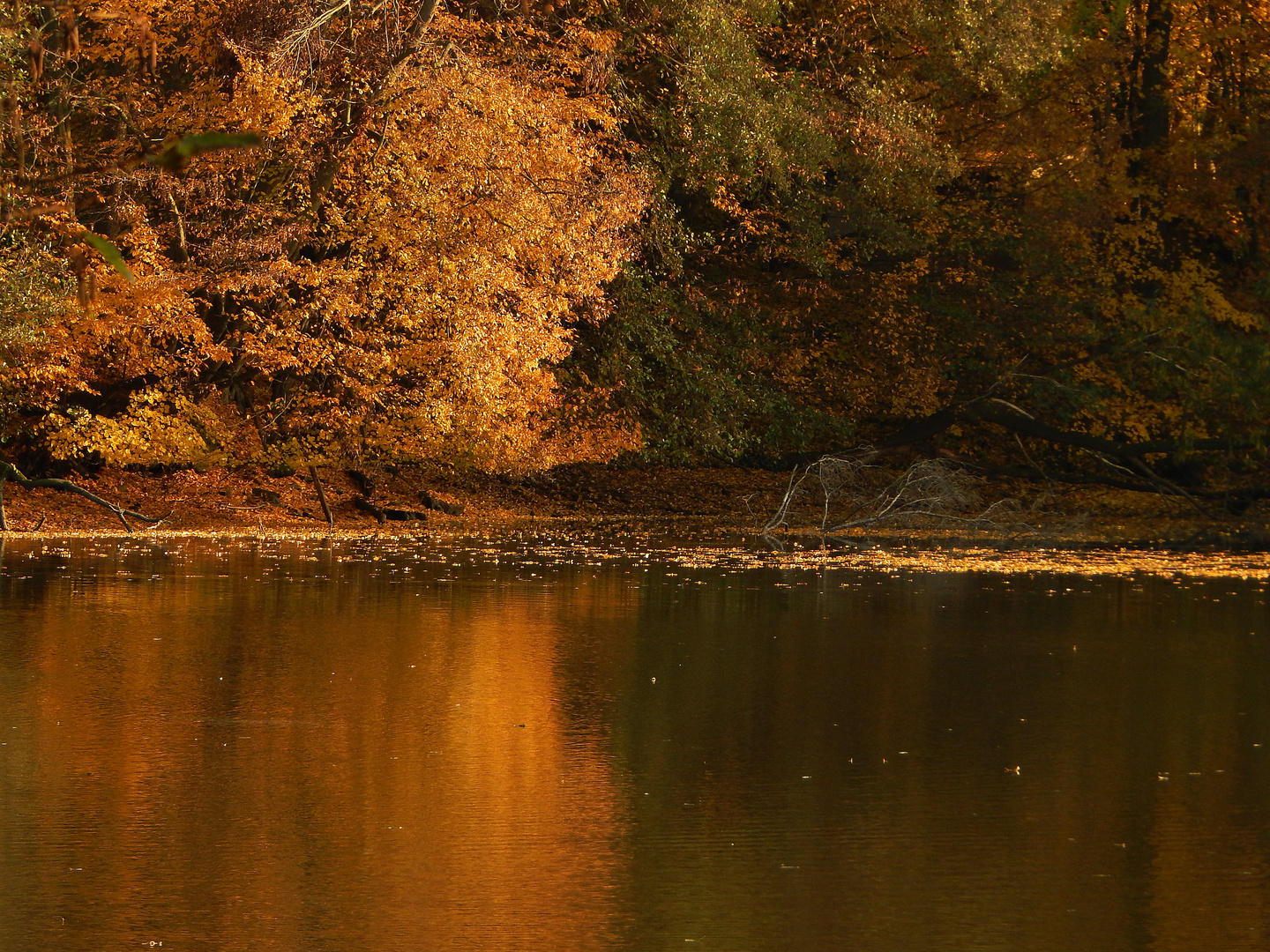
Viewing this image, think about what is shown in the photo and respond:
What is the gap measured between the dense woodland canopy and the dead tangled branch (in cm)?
106

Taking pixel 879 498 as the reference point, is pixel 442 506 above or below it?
below

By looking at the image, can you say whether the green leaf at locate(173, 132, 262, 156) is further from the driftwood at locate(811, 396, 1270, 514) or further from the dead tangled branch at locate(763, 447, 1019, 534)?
the driftwood at locate(811, 396, 1270, 514)

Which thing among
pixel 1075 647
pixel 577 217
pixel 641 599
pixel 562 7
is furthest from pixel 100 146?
pixel 1075 647

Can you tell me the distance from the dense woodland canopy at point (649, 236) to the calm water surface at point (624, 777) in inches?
349

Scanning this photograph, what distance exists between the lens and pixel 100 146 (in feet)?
75.7

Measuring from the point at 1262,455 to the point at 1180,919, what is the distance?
26317 mm

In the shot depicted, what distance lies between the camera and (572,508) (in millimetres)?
31484

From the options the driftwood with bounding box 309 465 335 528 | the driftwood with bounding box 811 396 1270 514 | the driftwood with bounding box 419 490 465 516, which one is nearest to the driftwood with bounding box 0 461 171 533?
the driftwood with bounding box 309 465 335 528

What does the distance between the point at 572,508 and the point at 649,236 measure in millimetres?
5813

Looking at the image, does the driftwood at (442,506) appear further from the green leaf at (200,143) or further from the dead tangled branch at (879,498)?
the green leaf at (200,143)

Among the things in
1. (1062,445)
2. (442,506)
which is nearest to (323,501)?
(442,506)

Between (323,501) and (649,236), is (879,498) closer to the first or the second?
(649,236)

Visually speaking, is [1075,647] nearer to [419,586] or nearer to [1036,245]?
[419,586]

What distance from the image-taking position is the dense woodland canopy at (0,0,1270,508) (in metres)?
24.0
